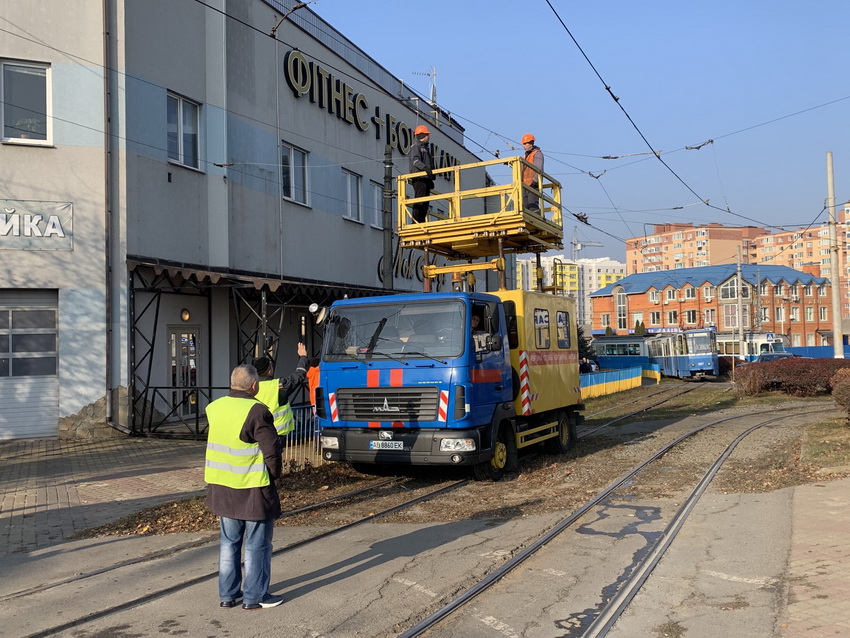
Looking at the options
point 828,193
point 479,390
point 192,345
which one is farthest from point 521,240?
point 828,193

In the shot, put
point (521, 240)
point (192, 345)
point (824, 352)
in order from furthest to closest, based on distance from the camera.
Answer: point (824, 352) < point (192, 345) < point (521, 240)

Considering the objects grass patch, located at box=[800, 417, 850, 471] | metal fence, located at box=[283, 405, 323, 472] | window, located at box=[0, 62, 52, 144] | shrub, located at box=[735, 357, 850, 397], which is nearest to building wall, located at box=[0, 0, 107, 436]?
window, located at box=[0, 62, 52, 144]

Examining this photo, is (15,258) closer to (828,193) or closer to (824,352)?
(828,193)

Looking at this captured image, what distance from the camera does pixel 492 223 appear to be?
12.0 meters

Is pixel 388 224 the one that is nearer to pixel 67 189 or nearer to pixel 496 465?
pixel 67 189

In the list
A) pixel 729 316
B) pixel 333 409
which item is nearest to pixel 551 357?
pixel 333 409

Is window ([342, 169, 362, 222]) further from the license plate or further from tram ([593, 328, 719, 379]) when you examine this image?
tram ([593, 328, 719, 379])

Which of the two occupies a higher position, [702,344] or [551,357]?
[551,357]

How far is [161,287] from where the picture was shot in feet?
52.5

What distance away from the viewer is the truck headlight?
9.26 meters

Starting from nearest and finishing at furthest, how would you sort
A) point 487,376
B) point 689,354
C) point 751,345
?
1. point 487,376
2. point 689,354
3. point 751,345

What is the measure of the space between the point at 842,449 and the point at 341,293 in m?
11.8

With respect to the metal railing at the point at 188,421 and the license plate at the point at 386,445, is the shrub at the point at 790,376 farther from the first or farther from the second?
the license plate at the point at 386,445

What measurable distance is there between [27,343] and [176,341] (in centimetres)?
305
